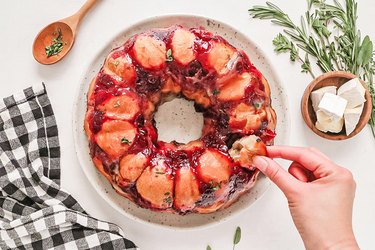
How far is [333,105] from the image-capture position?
208cm

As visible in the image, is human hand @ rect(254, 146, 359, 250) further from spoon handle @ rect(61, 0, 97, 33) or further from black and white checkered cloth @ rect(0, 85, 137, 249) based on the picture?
spoon handle @ rect(61, 0, 97, 33)

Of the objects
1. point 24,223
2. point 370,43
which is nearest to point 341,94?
point 370,43

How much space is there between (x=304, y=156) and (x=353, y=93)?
0.34m

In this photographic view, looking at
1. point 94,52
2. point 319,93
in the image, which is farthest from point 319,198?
point 94,52

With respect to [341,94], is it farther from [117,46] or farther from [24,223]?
[24,223]

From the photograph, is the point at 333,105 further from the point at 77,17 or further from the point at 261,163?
the point at 77,17

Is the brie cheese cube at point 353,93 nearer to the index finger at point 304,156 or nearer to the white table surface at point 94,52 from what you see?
the white table surface at point 94,52

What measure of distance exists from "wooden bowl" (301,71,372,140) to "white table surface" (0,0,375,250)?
6cm

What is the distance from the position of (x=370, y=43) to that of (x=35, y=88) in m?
1.15

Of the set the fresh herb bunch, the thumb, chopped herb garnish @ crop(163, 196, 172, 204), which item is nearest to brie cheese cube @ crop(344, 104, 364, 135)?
the fresh herb bunch

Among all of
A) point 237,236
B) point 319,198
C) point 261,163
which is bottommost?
point 237,236

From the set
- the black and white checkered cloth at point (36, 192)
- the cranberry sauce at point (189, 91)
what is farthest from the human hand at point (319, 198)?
the black and white checkered cloth at point (36, 192)

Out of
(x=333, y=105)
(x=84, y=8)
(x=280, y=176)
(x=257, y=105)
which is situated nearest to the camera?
(x=280, y=176)

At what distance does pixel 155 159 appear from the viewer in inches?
76.9
